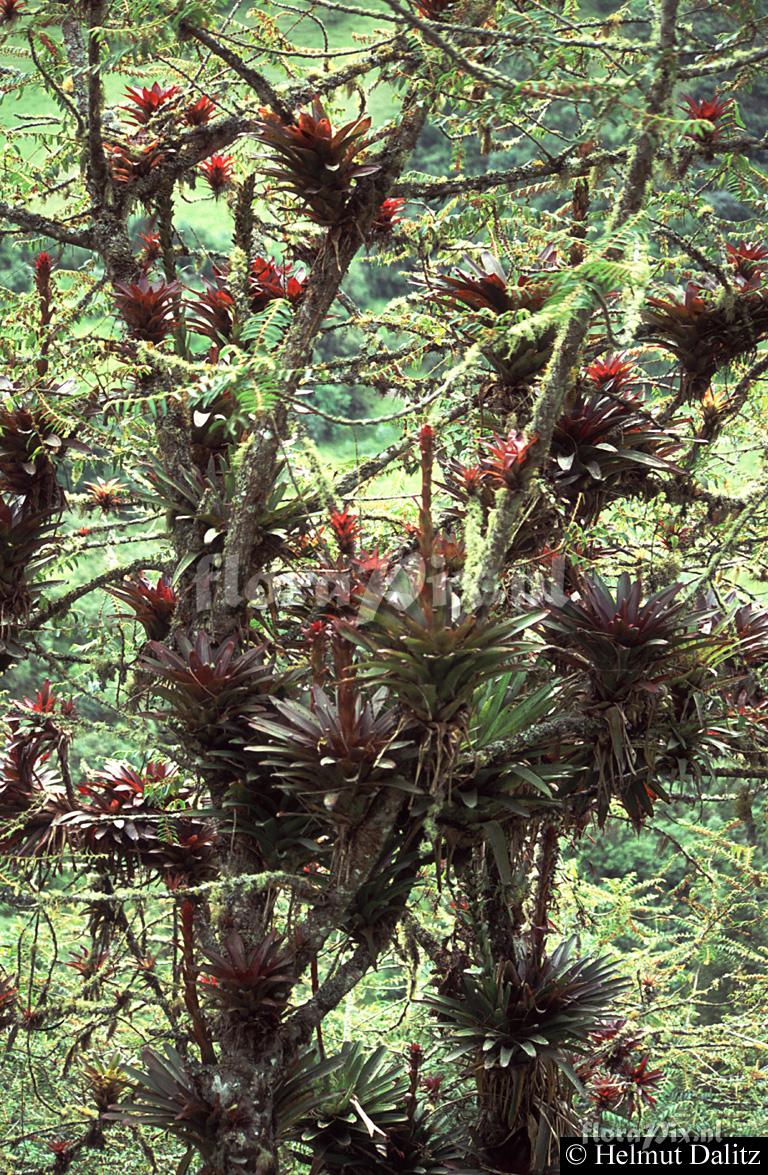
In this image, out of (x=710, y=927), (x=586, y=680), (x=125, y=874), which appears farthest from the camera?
(x=710, y=927)

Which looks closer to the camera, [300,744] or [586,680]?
[300,744]

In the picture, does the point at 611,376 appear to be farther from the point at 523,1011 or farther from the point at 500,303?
the point at 523,1011

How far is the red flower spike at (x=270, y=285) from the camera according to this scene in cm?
311

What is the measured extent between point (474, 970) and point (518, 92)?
2040 mm

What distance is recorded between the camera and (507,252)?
3.06m

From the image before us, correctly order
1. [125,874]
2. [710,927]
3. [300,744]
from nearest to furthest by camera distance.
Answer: [300,744], [125,874], [710,927]

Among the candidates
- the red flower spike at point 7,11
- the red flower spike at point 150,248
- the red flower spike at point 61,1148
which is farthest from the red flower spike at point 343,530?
the red flower spike at point 61,1148

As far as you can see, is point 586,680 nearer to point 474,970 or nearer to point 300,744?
point 300,744

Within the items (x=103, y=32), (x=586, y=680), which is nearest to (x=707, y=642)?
(x=586, y=680)

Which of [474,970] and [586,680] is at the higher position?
[586,680]

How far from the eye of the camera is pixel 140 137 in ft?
10.0

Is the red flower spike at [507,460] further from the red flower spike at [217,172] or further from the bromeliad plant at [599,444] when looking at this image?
the red flower spike at [217,172]

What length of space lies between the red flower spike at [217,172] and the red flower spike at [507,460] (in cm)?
138

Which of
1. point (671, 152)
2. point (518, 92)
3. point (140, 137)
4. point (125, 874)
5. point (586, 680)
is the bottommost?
point (125, 874)
